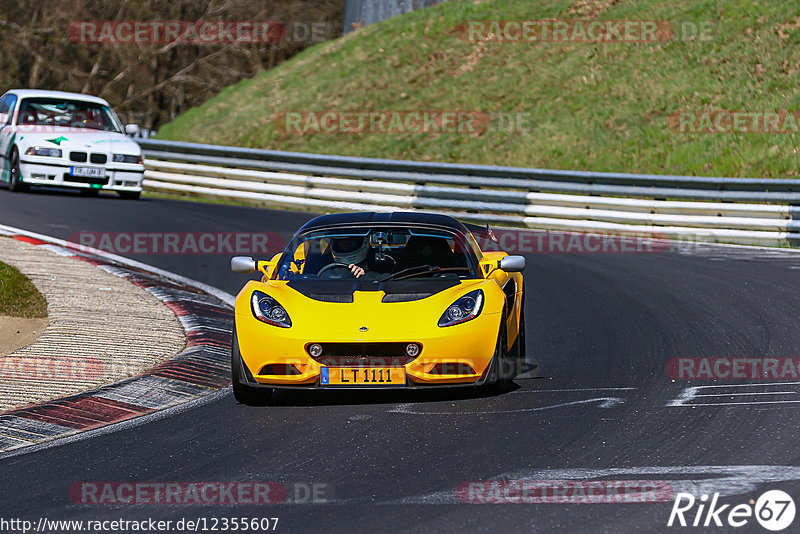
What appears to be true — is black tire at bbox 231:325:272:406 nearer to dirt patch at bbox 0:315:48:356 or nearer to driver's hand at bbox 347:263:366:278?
driver's hand at bbox 347:263:366:278

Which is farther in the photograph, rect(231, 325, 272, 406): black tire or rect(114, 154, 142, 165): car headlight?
rect(114, 154, 142, 165): car headlight

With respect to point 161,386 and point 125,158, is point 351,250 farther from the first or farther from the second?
point 125,158

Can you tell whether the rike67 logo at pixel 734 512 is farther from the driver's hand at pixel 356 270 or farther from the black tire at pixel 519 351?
the driver's hand at pixel 356 270

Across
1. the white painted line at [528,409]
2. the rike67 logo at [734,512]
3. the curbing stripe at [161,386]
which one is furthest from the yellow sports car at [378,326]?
the rike67 logo at [734,512]

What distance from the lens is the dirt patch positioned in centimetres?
966

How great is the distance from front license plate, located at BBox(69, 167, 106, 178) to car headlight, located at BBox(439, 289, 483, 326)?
44.2 ft

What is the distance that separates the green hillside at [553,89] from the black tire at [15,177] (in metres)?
8.77

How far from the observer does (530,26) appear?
99.8ft

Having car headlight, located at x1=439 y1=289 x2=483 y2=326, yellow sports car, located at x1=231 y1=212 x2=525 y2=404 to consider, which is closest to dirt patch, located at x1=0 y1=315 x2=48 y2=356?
yellow sports car, located at x1=231 y1=212 x2=525 y2=404

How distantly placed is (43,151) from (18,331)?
409 inches

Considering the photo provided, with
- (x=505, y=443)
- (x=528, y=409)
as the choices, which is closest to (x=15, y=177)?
(x=528, y=409)

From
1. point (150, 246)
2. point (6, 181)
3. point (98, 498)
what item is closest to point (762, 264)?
point (150, 246)

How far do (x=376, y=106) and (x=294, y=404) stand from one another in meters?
21.9

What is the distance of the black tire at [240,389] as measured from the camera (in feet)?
25.7
